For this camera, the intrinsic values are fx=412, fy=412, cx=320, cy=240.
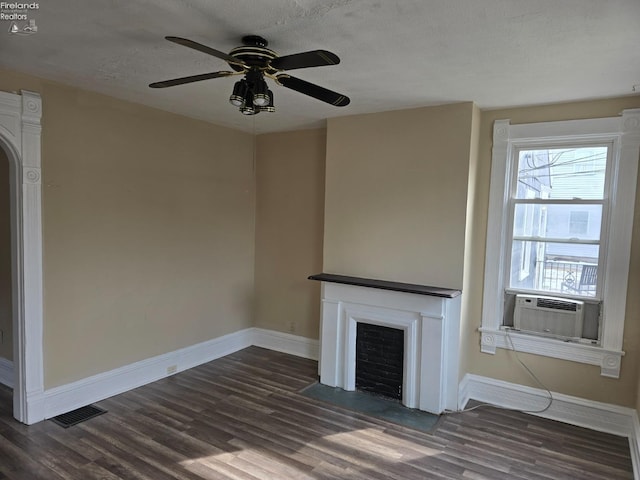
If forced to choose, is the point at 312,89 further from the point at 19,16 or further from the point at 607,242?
the point at 607,242

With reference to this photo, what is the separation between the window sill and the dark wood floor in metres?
0.53

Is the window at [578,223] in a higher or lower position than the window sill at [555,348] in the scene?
higher

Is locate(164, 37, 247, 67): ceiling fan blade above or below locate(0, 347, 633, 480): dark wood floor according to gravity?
above

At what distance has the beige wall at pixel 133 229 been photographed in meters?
3.20

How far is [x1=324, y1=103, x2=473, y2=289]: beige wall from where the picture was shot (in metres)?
3.42

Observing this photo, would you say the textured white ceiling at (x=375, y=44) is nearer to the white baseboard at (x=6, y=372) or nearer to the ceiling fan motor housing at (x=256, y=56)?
the ceiling fan motor housing at (x=256, y=56)

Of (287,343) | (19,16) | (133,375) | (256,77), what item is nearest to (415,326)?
(287,343)

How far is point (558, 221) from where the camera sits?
11.2 feet

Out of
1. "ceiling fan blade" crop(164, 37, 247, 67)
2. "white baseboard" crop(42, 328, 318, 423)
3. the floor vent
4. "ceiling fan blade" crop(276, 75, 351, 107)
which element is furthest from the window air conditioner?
the floor vent

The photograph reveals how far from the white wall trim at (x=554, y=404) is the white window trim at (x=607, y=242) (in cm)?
28

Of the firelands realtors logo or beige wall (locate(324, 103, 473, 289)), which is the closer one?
the firelands realtors logo

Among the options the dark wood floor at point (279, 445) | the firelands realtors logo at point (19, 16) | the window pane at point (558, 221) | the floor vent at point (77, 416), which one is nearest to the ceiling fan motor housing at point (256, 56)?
the firelands realtors logo at point (19, 16)

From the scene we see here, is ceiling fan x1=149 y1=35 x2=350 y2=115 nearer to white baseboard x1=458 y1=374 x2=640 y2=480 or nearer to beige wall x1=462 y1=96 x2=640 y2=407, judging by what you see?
beige wall x1=462 y1=96 x2=640 y2=407

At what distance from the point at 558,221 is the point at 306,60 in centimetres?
267
